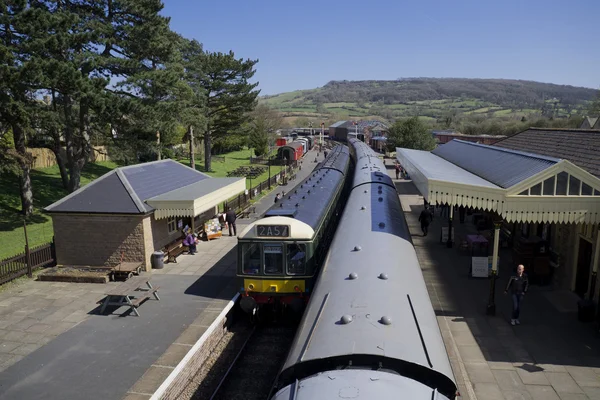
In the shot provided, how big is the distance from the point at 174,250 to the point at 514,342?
12309 millimetres

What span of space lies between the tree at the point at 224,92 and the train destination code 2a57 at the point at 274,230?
29.3 meters

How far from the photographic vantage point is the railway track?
8.84 meters

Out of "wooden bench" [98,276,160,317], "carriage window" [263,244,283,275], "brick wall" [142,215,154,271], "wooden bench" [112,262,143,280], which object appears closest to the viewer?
"carriage window" [263,244,283,275]

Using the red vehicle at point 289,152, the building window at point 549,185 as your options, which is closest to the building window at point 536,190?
the building window at point 549,185

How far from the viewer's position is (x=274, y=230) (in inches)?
434

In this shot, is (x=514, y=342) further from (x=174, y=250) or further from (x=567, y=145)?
(x=174, y=250)

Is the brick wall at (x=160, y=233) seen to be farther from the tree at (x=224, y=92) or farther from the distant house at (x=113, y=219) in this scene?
the tree at (x=224, y=92)

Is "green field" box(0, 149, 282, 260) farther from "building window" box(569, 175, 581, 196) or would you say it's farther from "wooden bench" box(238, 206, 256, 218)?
"building window" box(569, 175, 581, 196)

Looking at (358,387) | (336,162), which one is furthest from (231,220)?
(358,387)

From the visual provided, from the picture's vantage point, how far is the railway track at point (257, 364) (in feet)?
29.0

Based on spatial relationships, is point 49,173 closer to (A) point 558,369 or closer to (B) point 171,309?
(B) point 171,309

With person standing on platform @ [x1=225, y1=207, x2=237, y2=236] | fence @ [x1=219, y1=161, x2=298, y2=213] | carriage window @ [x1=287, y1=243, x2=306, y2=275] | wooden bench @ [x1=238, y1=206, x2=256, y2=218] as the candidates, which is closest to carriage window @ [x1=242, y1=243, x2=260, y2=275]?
carriage window @ [x1=287, y1=243, x2=306, y2=275]

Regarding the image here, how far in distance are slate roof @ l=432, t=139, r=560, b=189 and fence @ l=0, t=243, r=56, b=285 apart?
51.2ft

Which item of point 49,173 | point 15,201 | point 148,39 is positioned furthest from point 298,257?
point 49,173
